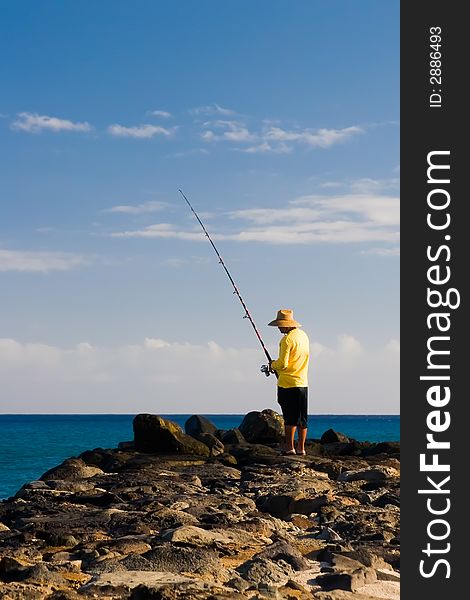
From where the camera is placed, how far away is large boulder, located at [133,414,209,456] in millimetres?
12828

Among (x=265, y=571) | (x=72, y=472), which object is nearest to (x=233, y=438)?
(x=72, y=472)

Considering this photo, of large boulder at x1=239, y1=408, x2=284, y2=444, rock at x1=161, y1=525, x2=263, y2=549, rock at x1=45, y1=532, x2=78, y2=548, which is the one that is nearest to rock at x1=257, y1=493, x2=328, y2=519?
rock at x1=161, y1=525, x2=263, y2=549

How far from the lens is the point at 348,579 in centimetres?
531

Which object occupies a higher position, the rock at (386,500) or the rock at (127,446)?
the rock at (127,446)

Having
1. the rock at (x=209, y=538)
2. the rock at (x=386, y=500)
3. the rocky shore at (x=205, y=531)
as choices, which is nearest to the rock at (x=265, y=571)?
the rocky shore at (x=205, y=531)

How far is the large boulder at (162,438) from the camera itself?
12828 mm

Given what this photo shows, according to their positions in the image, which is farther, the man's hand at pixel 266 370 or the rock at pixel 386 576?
the man's hand at pixel 266 370

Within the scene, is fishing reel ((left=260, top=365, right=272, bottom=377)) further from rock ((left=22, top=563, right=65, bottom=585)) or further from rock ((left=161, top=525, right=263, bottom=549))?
rock ((left=22, top=563, right=65, bottom=585))

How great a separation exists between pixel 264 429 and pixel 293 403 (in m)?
4.53

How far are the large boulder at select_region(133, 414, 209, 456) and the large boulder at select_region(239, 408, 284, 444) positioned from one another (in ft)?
8.79

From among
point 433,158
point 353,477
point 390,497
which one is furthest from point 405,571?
point 353,477

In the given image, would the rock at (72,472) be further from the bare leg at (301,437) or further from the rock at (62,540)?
the rock at (62,540)

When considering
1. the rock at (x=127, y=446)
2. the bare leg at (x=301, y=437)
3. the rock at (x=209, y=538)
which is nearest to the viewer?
the rock at (x=209, y=538)

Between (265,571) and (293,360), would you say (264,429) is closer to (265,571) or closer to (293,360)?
(293,360)
